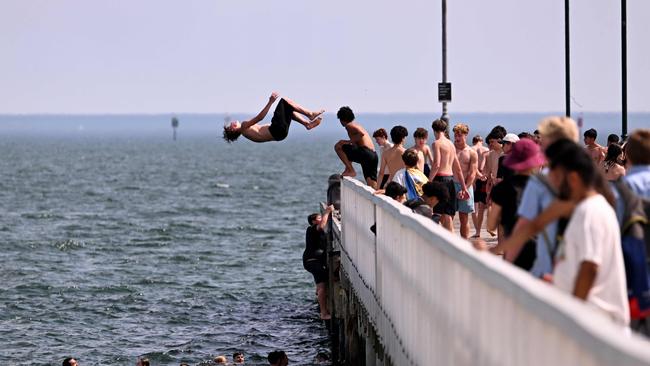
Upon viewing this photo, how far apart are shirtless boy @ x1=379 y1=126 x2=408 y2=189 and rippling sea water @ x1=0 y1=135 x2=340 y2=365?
7.40 m

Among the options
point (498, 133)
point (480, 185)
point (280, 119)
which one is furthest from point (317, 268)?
point (280, 119)

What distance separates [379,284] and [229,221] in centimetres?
4818

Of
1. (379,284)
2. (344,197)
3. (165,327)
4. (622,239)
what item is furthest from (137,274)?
(622,239)

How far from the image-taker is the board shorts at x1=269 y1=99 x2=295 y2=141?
56.8 feet

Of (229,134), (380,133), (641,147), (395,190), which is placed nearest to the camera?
(641,147)

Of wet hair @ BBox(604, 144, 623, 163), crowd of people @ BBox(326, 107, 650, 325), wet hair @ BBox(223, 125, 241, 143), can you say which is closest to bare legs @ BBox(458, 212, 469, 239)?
wet hair @ BBox(223, 125, 241, 143)

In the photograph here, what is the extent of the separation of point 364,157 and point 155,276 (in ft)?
70.7

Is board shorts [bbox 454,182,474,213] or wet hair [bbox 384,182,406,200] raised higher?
wet hair [bbox 384,182,406,200]

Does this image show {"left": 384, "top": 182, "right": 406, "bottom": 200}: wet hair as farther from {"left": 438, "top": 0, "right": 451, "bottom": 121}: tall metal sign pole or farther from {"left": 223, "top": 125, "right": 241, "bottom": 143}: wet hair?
{"left": 438, "top": 0, "right": 451, "bottom": 121}: tall metal sign pole

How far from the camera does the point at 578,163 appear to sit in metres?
6.84

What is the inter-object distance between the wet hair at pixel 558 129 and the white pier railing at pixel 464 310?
745 mm

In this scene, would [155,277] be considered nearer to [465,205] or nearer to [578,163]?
[465,205]

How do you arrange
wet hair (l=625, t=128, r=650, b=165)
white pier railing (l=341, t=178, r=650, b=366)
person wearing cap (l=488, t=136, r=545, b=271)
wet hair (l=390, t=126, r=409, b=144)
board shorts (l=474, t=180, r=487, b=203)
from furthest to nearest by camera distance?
board shorts (l=474, t=180, r=487, b=203), wet hair (l=390, t=126, r=409, b=144), person wearing cap (l=488, t=136, r=545, b=271), wet hair (l=625, t=128, r=650, b=165), white pier railing (l=341, t=178, r=650, b=366)

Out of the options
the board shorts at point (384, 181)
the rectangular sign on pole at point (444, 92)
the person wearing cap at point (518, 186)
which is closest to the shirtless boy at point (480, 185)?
the board shorts at point (384, 181)
